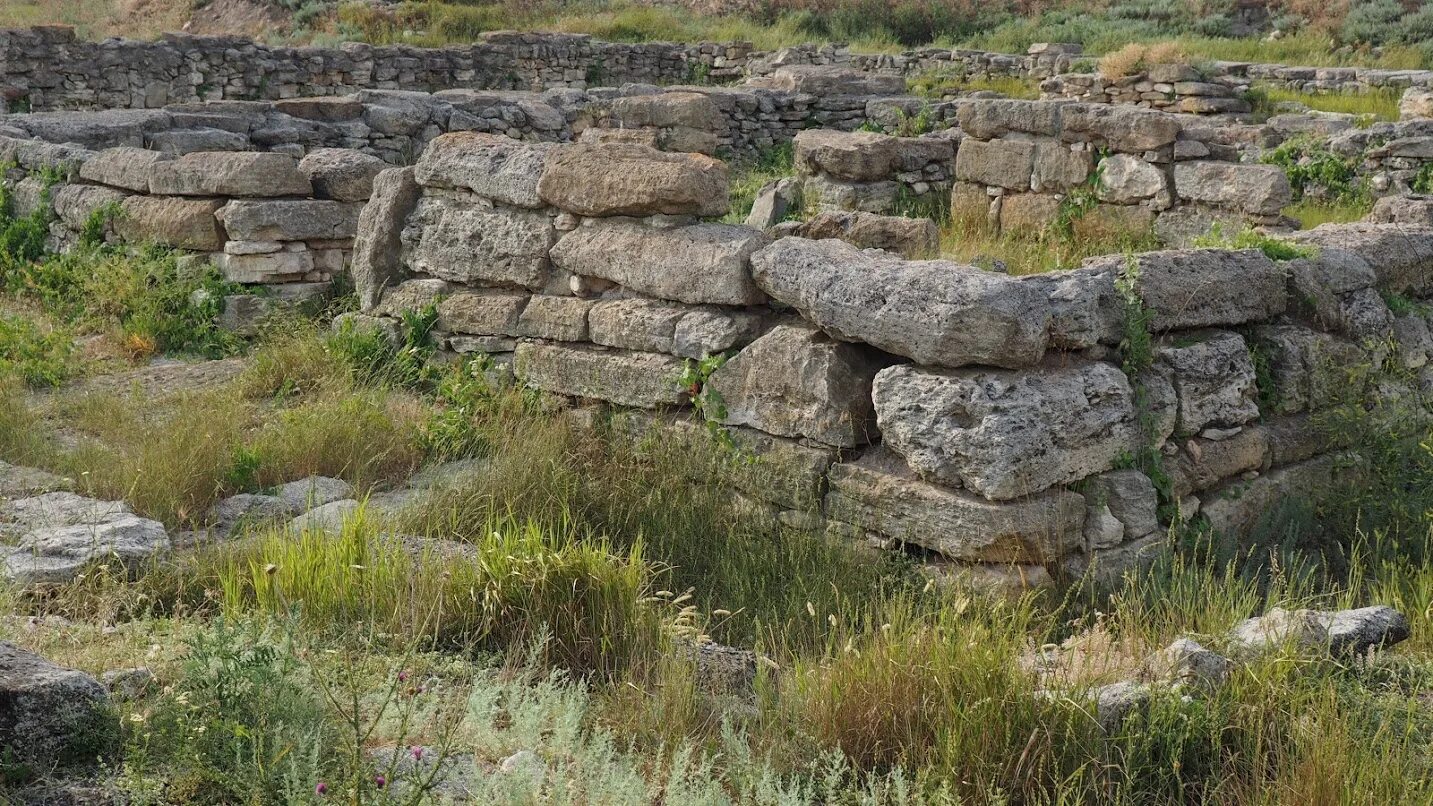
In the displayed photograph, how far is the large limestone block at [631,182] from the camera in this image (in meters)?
6.17

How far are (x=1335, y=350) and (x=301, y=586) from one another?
4554 mm

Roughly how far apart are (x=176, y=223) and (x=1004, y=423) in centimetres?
588

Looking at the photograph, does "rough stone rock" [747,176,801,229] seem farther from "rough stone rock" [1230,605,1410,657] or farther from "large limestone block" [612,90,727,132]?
"rough stone rock" [1230,605,1410,657]

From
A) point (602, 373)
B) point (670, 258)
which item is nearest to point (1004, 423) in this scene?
point (670, 258)

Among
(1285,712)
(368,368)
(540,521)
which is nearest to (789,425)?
(540,521)

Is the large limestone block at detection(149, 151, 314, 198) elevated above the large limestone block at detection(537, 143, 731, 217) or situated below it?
below

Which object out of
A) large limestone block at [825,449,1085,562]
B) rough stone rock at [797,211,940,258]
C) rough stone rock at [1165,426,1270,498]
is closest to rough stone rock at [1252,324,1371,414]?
rough stone rock at [1165,426,1270,498]

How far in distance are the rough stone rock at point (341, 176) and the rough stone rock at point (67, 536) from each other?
140 inches

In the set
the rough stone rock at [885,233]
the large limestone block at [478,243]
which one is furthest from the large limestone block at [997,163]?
the large limestone block at [478,243]

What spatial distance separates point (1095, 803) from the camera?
350 centimetres

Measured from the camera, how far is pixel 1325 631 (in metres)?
4.01

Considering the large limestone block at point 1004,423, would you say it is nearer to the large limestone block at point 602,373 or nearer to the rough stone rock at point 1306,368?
the rough stone rock at point 1306,368

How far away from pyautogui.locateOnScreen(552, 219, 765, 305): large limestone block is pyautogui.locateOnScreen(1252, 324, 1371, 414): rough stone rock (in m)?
2.27

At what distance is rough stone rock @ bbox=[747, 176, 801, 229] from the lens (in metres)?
10.6
